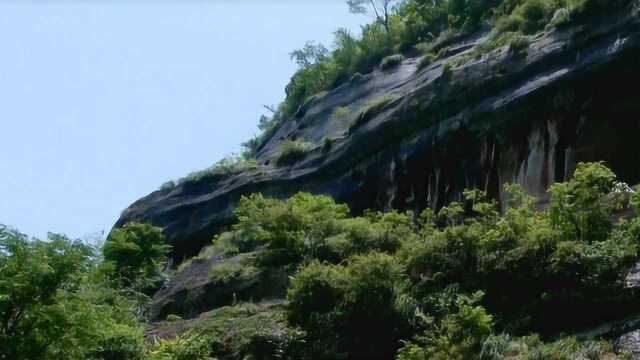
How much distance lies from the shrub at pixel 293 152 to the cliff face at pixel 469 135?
1.07 feet

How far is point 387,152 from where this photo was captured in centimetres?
3062

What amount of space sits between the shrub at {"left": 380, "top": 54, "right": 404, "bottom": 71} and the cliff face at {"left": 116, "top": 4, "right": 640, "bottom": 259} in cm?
321

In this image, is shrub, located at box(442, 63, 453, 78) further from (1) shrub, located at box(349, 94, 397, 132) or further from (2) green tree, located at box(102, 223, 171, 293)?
→ (2) green tree, located at box(102, 223, 171, 293)

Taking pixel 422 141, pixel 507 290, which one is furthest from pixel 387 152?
pixel 507 290

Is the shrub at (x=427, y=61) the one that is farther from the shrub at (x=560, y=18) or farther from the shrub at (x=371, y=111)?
the shrub at (x=560, y=18)

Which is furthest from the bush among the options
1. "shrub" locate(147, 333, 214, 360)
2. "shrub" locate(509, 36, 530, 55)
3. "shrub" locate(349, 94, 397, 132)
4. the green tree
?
"shrub" locate(349, 94, 397, 132)

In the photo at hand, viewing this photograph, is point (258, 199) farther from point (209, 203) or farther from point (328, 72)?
point (328, 72)

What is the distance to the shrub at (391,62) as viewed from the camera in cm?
4003

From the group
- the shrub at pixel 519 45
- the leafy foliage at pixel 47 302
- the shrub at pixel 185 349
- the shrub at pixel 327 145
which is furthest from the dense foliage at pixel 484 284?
the shrub at pixel 327 145

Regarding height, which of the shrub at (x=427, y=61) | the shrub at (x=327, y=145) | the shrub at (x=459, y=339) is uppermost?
the shrub at (x=427, y=61)

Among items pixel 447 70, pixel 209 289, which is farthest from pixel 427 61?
pixel 209 289

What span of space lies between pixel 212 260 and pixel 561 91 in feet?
34.0

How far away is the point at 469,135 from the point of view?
28.1m

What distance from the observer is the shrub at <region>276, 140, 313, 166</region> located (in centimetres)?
3462
